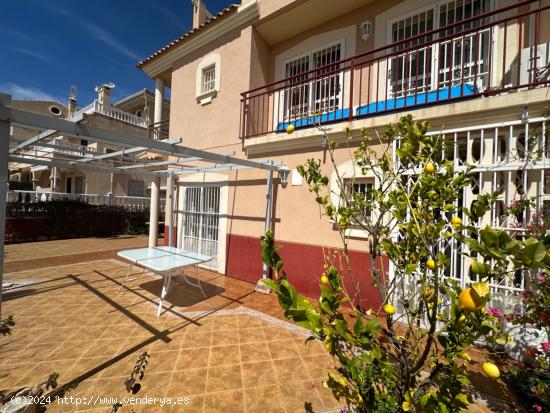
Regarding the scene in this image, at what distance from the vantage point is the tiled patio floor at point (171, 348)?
2.82 meters

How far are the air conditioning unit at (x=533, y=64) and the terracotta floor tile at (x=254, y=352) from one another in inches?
220

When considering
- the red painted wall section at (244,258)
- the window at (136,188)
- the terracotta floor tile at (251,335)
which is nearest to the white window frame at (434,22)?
the red painted wall section at (244,258)

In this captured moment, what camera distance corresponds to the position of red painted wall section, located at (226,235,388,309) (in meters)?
4.78

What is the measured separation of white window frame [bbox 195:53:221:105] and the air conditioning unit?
6944mm

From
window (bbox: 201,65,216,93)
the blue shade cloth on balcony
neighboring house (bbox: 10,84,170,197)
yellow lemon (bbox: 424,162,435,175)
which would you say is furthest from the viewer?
neighboring house (bbox: 10,84,170,197)

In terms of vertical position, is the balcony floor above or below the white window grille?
below

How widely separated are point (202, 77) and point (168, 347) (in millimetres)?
7934

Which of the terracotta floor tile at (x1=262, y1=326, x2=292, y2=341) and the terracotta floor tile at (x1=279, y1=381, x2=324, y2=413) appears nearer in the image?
the terracotta floor tile at (x1=279, y1=381, x2=324, y2=413)

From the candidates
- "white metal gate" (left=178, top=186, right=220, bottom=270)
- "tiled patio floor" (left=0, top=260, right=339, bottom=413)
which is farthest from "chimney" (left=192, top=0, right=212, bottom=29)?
"tiled patio floor" (left=0, top=260, right=339, bottom=413)

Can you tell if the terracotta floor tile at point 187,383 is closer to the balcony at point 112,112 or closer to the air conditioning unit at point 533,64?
the air conditioning unit at point 533,64

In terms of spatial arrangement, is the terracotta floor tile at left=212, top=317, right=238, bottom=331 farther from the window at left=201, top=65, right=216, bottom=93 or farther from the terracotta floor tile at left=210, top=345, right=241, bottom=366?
the window at left=201, top=65, right=216, bottom=93

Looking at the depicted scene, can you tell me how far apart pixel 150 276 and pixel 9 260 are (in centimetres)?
545

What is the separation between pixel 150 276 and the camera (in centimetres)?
687

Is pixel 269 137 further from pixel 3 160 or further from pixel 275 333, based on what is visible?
pixel 3 160
